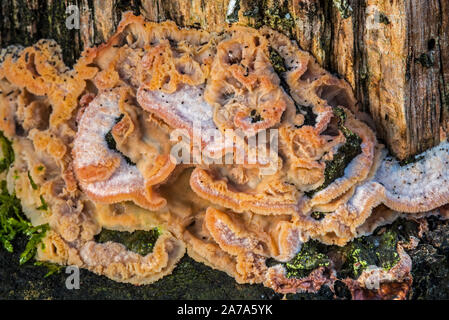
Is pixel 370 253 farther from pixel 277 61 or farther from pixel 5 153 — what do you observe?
pixel 5 153

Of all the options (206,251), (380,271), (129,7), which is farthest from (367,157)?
(129,7)

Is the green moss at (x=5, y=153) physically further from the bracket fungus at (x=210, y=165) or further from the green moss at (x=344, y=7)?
the green moss at (x=344, y=7)

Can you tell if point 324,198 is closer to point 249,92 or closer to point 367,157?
point 367,157

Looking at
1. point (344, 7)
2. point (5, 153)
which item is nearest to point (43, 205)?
point (5, 153)

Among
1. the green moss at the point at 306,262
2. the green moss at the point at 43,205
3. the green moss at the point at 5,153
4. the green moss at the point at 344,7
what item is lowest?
the green moss at the point at 306,262

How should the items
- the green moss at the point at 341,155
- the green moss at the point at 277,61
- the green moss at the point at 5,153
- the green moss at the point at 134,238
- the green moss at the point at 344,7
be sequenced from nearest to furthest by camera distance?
the green moss at the point at 344,7
the green moss at the point at 341,155
the green moss at the point at 277,61
the green moss at the point at 134,238
the green moss at the point at 5,153

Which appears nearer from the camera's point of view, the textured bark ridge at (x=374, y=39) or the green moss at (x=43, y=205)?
the textured bark ridge at (x=374, y=39)

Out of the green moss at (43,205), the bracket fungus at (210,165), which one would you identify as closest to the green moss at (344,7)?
the bracket fungus at (210,165)

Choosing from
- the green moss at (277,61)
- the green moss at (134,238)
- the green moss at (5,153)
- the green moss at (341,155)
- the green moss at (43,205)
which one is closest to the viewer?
the green moss at (341,155)
